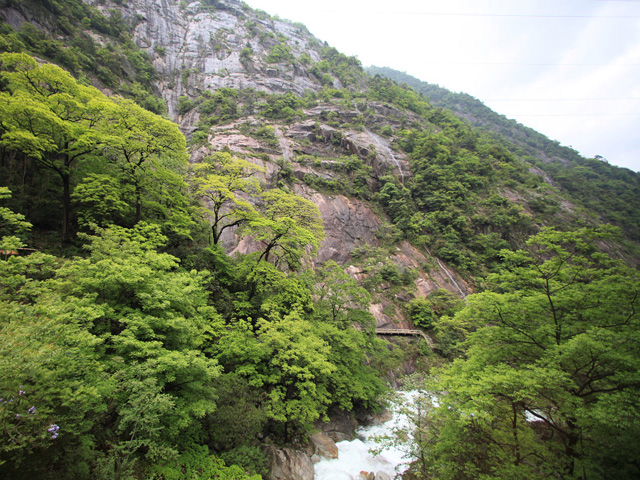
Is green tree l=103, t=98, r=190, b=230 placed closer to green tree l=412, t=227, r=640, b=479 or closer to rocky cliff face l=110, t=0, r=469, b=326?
rocky cliff face l=110, t=0, r=469, b=326

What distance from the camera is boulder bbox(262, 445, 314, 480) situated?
9312 millimetres

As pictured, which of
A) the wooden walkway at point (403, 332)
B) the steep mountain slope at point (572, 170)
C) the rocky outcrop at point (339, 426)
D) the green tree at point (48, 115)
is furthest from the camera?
the steep mountain slope at point (572, 170)

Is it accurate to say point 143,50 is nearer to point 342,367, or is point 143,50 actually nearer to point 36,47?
point 36,47

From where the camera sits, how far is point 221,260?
14.5 meters

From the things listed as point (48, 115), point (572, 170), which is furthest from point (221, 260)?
point (572, 170)

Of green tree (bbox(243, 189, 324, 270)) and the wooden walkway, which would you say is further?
the wooden walkway

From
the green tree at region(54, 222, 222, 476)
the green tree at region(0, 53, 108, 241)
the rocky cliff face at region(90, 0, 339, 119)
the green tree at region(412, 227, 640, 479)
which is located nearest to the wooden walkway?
the green tree at region(412, 227, 640, 479)

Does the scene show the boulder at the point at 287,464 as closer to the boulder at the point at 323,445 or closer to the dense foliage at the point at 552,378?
the boulder at the point at 323,445

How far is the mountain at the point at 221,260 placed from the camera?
6.16 metres

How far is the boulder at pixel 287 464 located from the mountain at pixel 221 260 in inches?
20.2

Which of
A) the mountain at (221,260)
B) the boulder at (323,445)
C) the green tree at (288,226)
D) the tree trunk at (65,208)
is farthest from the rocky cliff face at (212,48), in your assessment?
the boulder at (323,445)

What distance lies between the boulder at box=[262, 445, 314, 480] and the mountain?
51 cm

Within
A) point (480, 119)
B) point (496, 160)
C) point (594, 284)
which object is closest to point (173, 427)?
point (594, 284)

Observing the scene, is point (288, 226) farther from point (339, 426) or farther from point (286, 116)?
point (286, 116)
